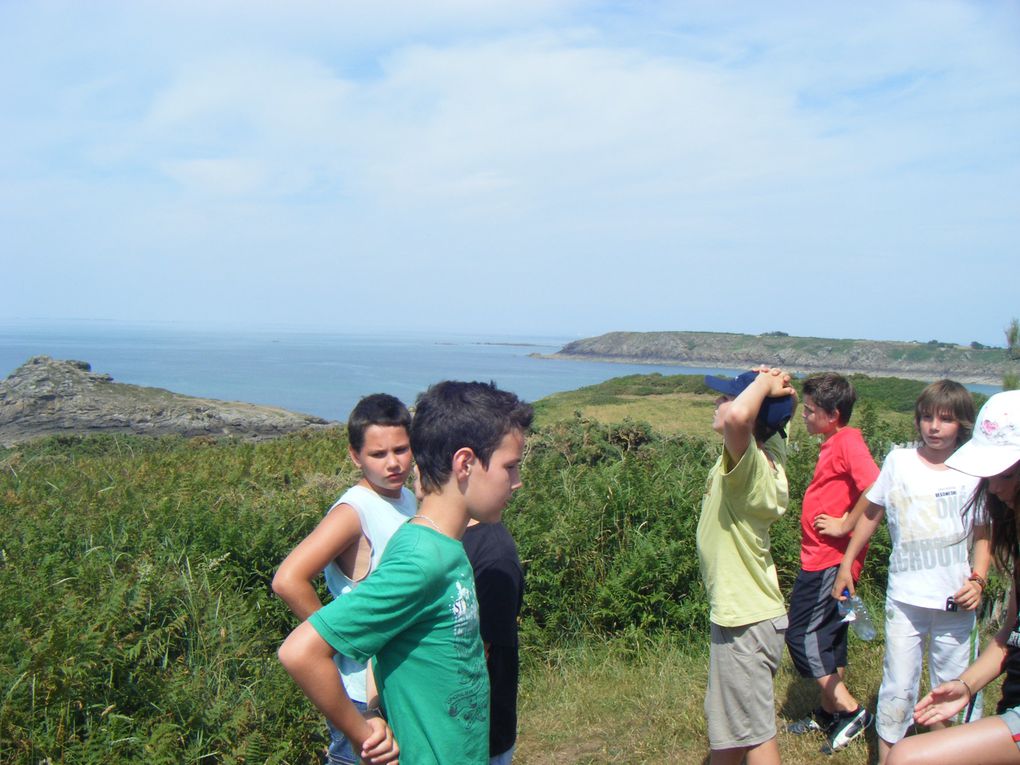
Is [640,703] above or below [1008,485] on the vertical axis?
below

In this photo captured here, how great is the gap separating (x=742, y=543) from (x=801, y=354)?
63.9 meters

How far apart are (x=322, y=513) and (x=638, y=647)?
236 centimetres

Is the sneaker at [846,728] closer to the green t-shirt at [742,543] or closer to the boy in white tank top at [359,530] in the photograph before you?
the green t-shirt at [742,543]

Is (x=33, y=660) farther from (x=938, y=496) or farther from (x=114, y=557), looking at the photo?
(x=938, y=496)

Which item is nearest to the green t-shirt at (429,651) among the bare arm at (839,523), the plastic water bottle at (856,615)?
the plastic water bottle at (856,615)

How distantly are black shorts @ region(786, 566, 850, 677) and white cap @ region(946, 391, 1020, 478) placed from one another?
2061 millimetres

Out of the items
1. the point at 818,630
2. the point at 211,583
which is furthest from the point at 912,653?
the point at 211,583

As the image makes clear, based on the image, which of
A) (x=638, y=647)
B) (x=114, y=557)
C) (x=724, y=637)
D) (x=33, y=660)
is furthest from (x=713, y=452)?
(x=33, y=660)

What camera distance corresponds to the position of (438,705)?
219 cm

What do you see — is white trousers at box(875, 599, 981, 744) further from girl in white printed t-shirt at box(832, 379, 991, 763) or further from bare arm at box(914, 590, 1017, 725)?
bare arm at box(914, 590, 1017, 725)

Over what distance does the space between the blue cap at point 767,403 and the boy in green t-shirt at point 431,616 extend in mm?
1447

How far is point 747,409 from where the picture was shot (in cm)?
319

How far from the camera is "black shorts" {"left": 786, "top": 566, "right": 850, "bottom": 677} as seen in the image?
15.1 feet

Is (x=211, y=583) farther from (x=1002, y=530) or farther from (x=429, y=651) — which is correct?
(x=1002, y=530)
